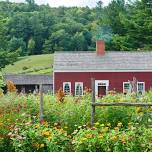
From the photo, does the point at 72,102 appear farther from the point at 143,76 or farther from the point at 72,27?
the point at 72,27

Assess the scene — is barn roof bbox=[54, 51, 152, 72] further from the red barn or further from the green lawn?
the green lawn

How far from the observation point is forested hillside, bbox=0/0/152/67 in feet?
228

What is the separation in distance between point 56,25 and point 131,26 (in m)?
72.9

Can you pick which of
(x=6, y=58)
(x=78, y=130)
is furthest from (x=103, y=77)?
(x=78, y=130)

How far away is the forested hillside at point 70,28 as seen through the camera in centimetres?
6938

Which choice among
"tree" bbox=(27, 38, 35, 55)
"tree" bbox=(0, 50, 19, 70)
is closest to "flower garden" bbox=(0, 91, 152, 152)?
"tree" bbox=(0, 50, 19, 70)

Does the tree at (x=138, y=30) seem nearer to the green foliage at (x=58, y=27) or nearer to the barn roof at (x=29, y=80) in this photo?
the green foliage at (x=58, y=27)

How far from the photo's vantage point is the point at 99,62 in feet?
163

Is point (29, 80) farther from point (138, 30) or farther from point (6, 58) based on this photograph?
point (138, 30)

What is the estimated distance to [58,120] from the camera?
1739 cm

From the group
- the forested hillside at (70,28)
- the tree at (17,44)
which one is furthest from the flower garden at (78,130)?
the tree at (17,44)

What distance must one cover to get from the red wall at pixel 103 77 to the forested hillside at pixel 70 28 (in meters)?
18.7

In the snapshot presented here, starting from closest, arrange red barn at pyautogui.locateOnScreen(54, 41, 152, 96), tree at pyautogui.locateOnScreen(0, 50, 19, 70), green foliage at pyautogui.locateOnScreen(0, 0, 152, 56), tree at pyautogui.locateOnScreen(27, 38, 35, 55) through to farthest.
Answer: red barn at pyautogui.locateOnScreen(54, 41, 152, 96), tree at pyautogui.locateOnScreen(0, 50, 19, 70), green foliage at pyautogui.locateOnScreen(0, 0, 152, 56), tree at pyautogui.locateOnScreen(27, 38, 35, 55)

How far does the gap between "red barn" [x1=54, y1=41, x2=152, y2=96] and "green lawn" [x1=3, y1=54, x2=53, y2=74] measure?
163 feet
